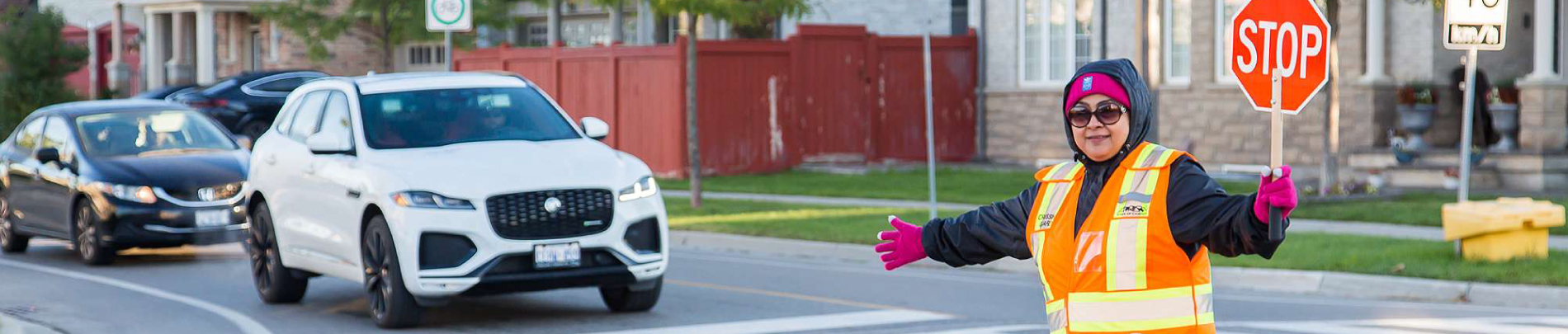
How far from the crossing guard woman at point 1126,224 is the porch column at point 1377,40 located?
61.6 ft

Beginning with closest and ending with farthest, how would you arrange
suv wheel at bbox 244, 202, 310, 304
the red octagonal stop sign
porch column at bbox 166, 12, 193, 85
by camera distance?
the red octagonal stop sign < suv wheel at bbox 244, 202, 310, 304 < porch column at bbox 166, 12, 193, 85

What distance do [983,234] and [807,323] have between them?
20.1ft

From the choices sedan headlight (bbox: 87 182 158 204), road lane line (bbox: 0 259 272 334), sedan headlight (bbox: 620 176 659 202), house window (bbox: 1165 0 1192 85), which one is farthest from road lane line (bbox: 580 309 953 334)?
house window (bbox: 1165 0 1192 85)

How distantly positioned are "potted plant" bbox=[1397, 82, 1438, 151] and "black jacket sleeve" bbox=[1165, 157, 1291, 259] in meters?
18.3

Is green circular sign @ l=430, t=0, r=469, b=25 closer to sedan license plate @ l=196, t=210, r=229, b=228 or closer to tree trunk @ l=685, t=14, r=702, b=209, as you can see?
tree trunk @ l=685, t=14, r=702, b=209

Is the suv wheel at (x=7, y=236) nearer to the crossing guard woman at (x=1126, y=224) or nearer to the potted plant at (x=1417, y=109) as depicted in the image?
the crossing guard woman at (x=1126, y=224)

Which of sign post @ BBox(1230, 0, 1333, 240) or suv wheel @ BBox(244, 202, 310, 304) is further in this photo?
suv wheel @ BBox(244, 202, 310, 304)

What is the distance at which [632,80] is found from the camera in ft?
85.0

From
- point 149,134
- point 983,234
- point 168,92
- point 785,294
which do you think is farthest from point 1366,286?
point 168,92

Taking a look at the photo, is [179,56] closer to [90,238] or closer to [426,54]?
[426,54]

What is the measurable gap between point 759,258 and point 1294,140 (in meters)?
10.4

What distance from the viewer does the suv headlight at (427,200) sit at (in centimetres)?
1025

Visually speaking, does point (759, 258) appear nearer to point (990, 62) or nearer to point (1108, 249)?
point (1108, 249)

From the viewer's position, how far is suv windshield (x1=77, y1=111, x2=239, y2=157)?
15711 millimetres
